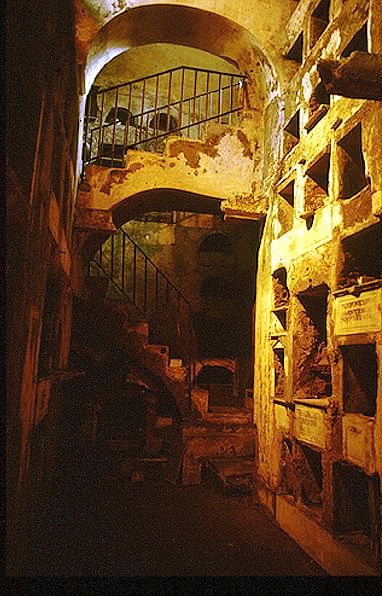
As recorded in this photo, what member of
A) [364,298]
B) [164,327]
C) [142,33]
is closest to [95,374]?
[164,327]

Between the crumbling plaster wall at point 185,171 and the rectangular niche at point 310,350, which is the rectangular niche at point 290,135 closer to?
the crumbling plaster wall at point 185,171

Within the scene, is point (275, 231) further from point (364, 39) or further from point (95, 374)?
point (95, 374)

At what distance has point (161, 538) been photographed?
6.02 metres

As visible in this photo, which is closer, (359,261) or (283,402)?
(359,261)

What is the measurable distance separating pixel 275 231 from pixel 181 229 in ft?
24.1

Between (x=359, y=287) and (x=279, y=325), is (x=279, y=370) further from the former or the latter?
(x=359, y=287)

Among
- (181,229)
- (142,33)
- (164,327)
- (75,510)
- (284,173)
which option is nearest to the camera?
(75,510)

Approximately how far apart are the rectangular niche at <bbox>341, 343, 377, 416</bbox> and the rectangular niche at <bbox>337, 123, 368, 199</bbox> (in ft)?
6.36

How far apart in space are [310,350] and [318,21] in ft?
17.7

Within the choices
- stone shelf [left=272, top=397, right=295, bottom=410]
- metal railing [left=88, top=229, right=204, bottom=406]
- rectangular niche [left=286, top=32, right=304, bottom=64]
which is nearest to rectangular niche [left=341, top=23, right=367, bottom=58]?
rectangular niche [left=286, top=32, right=304, bottom=64]

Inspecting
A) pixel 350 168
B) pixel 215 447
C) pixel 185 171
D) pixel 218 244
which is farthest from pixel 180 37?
pixel 215 447

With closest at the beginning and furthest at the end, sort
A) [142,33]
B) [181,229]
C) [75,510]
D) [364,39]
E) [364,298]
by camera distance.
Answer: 1. [364,298]
2. [364,39]
3. [75,510]
4. [142,33]
5. [181,229]

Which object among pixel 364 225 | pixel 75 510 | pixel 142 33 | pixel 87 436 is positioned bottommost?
pixel 75 510

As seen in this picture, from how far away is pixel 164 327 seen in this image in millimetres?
13844
